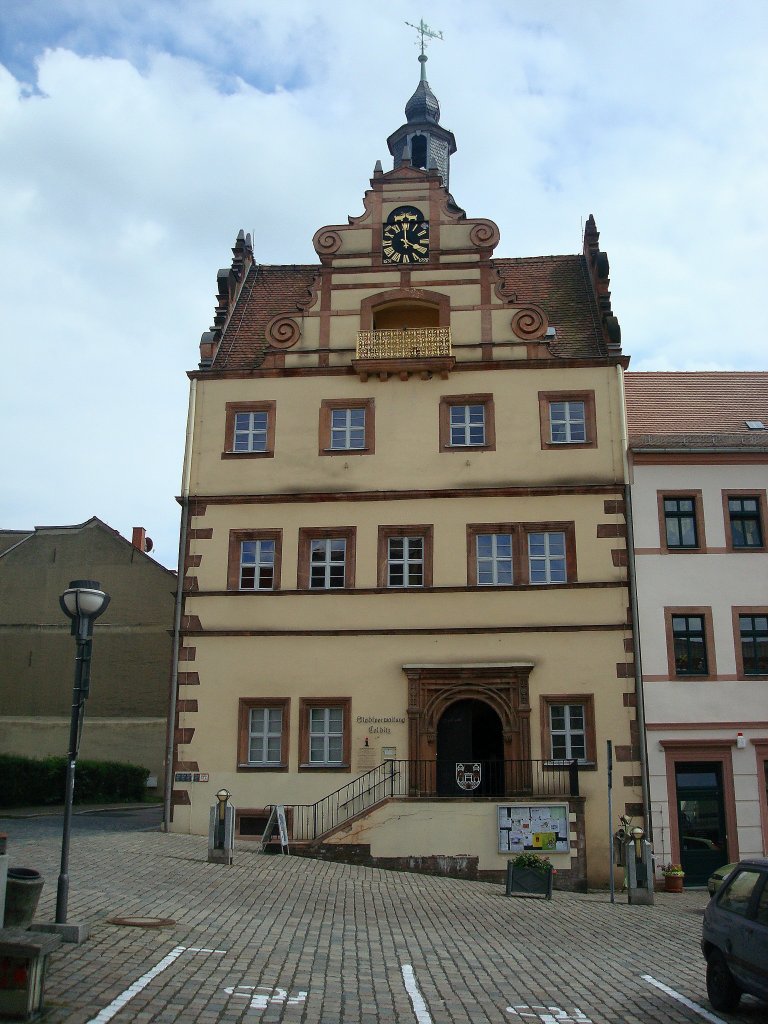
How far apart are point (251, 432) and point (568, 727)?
10.9 m

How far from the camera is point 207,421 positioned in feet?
89.9

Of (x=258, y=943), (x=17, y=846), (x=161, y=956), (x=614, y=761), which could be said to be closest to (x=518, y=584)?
(x=614, y=761)

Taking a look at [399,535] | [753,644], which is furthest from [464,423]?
[753,644]

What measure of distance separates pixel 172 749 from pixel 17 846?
5.70m

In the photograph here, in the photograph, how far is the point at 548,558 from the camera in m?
25.5

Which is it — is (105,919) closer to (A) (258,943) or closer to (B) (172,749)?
(A) (258,943)

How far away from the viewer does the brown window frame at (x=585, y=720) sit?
24.0m

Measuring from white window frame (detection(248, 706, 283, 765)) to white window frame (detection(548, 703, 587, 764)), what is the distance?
6.40m

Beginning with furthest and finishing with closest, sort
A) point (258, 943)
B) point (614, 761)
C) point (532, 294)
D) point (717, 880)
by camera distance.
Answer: point (532, 294)
point (614, 761)
point (717, 880)
point (258, 943)

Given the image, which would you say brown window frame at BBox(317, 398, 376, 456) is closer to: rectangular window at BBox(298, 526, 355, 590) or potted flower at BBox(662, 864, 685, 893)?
rectangular window at BBox(298, 526, 355, 590)

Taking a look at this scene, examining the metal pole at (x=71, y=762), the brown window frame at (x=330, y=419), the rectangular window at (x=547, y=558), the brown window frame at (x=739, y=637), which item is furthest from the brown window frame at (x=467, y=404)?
the metal pole at (x=71, y=762)

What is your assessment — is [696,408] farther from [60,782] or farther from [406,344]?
[60,782]

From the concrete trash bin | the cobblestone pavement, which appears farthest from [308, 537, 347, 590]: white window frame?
the concrete trash bin

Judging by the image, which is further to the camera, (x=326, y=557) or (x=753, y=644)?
(x=326, y=557)
